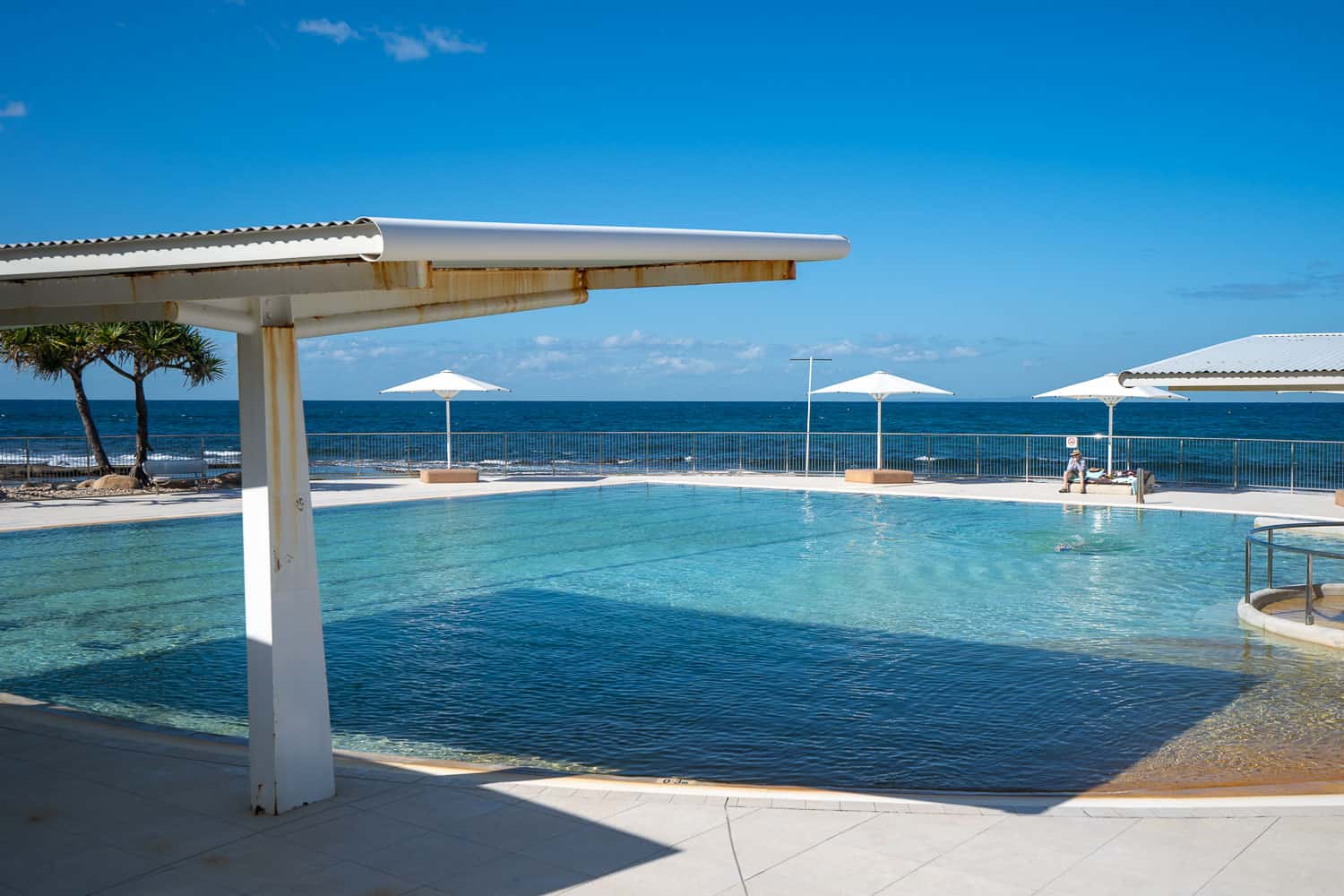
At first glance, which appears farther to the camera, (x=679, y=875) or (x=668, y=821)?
(x=668, y=821)

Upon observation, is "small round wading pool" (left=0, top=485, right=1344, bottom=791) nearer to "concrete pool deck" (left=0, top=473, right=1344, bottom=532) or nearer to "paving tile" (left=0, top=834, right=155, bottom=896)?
"concrete pool deck" (left=0, top=473, right=1344, bottom=532)

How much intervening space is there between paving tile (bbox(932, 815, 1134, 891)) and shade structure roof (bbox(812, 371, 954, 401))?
820 inches

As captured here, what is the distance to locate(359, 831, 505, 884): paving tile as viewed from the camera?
4.74 m

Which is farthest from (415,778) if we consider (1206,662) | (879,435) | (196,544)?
(879,435)

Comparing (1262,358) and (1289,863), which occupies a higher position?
(1262,358)

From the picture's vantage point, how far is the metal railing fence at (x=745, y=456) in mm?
27094

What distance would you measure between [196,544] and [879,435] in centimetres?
1489

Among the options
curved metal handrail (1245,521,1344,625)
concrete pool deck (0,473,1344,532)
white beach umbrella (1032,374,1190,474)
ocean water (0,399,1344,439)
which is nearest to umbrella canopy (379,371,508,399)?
concrete pool deck (0,473,1344,532)

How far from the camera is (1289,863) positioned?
4.78 metres

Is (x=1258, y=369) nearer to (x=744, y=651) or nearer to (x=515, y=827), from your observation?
(x=744, y=651)

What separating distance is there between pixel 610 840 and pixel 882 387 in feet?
72.0

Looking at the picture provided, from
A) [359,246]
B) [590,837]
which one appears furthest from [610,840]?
[359,246]

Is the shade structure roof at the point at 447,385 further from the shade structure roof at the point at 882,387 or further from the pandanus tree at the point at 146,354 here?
the shade structure roof at the point at 882,387

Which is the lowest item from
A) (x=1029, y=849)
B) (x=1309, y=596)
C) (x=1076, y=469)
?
(x=1029, y=849)
